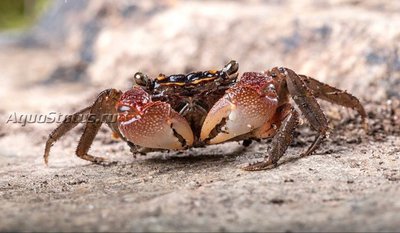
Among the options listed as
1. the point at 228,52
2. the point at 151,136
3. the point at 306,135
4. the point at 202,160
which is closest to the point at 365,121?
the point at 306,135

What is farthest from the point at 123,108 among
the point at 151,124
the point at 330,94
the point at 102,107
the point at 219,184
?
the point at 330,94

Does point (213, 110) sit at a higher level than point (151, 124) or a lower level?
higher

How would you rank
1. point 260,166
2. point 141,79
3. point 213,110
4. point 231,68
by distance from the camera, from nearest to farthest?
point 260,166 < point 213,110 < point 141,79 < point 231,68

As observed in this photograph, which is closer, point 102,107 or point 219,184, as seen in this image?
point 219,184

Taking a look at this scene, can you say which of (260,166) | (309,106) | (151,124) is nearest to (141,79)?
(151,124)

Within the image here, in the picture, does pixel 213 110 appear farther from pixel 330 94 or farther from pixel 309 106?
pixel 330 94

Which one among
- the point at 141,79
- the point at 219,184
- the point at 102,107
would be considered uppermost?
the point at 141,79

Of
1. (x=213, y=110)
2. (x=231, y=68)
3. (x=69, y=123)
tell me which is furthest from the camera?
(x=69, y=123)

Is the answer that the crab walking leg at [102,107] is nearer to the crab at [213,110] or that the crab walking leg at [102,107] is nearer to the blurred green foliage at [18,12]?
the crab at [213,110]
